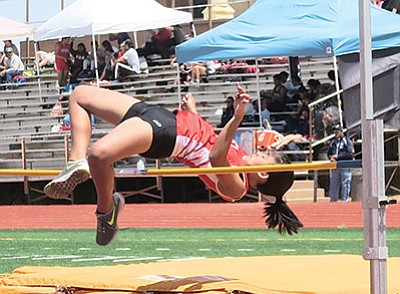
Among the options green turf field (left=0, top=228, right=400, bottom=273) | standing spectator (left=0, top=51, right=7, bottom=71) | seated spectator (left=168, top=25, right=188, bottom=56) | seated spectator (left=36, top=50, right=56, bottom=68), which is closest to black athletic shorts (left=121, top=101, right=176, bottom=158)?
green turf field (left=0, top=228, right=400, bottom=273)

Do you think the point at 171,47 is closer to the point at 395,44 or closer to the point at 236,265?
the point at 395,44

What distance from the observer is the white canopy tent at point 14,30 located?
22.2m

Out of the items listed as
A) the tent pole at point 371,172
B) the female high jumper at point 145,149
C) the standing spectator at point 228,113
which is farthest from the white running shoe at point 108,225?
the standing spectator at point 228,113

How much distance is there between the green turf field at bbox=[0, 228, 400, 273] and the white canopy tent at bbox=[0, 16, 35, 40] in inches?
369

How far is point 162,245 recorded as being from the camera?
421 inches

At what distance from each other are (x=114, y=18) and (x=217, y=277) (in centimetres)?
1438

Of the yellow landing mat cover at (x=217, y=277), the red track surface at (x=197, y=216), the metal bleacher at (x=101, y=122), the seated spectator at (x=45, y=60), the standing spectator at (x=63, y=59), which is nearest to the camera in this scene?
the yellow landing mat cover at (x=217, y=277)

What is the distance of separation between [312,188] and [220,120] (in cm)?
226

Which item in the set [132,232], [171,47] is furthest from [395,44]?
[171,47]

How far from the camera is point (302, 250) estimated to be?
9.86 meters

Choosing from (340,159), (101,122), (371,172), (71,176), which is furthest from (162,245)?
(101,122)

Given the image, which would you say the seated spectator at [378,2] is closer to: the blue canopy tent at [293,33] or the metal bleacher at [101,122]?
the metal bleacher at [101,122]

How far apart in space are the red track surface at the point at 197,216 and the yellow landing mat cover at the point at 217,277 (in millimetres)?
6523

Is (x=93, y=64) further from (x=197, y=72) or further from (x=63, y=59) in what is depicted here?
(x=197, y=72)
